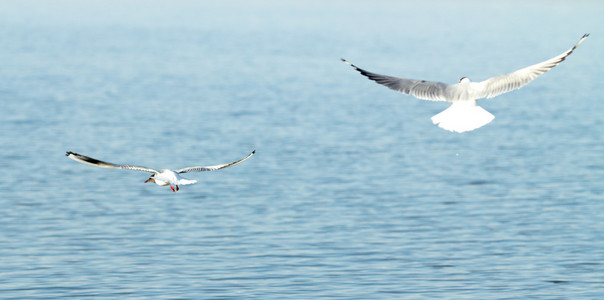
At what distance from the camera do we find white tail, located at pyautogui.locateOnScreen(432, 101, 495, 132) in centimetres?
1503

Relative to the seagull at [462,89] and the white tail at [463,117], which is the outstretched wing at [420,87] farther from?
the white tail at [463,117]

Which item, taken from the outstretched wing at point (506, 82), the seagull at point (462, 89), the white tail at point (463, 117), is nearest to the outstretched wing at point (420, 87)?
the seagull at point (462, 89)

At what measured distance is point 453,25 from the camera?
113 meters

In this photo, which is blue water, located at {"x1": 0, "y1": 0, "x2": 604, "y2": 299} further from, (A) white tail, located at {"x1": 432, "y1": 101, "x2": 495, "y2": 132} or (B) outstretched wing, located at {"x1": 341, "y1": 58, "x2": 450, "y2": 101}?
(B) outstretched wing, located at {"x1": 341, "y1": 58, "x2": 450, "y2": 101}

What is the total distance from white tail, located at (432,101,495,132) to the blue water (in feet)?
11.3

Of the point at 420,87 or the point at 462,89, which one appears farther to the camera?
the point at 462,89

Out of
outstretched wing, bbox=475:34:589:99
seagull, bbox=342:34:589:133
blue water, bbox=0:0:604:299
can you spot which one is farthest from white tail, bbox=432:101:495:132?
blue water, bbox=0:0:604:299

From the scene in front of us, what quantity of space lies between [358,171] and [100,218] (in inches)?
327

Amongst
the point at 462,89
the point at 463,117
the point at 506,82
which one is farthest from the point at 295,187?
the point at 463,117

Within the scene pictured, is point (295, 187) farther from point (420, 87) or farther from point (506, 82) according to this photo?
point (506, 82)

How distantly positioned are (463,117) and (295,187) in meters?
12.2

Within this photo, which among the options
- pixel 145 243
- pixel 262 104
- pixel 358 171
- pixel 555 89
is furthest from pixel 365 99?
pixel 145 243

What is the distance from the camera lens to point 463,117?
50.8 feet

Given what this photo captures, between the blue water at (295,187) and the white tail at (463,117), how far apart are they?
11.3 feet
